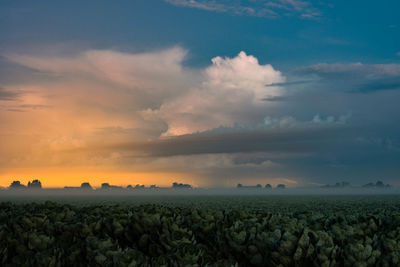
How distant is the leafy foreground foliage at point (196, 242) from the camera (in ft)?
30.4

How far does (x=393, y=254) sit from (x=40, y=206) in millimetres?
16037

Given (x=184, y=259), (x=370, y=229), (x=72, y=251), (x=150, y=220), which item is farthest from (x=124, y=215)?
(x=370, y=229)

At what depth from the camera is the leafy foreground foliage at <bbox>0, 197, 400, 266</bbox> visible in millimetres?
9273

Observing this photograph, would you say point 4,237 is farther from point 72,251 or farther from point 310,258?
point 310,258

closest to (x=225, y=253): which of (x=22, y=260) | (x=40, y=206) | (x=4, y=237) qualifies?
(x=22, y=260)

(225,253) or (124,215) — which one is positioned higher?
(124,215)

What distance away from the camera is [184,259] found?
8797 mm

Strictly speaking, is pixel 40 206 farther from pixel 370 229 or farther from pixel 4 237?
pixel 370 229

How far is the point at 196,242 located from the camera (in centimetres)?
1188

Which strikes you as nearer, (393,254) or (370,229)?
(393,254)

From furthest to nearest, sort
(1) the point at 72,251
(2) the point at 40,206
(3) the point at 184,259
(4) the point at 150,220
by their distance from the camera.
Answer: (2) the point at 40,206 < (4) the point at 150,220 < (1) the point at 72,251 < (3) the point at 184,259

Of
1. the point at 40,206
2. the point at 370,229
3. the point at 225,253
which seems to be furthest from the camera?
the point at 40,206

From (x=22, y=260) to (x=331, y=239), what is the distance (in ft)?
23.1

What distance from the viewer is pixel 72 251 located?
10133 millimetres
